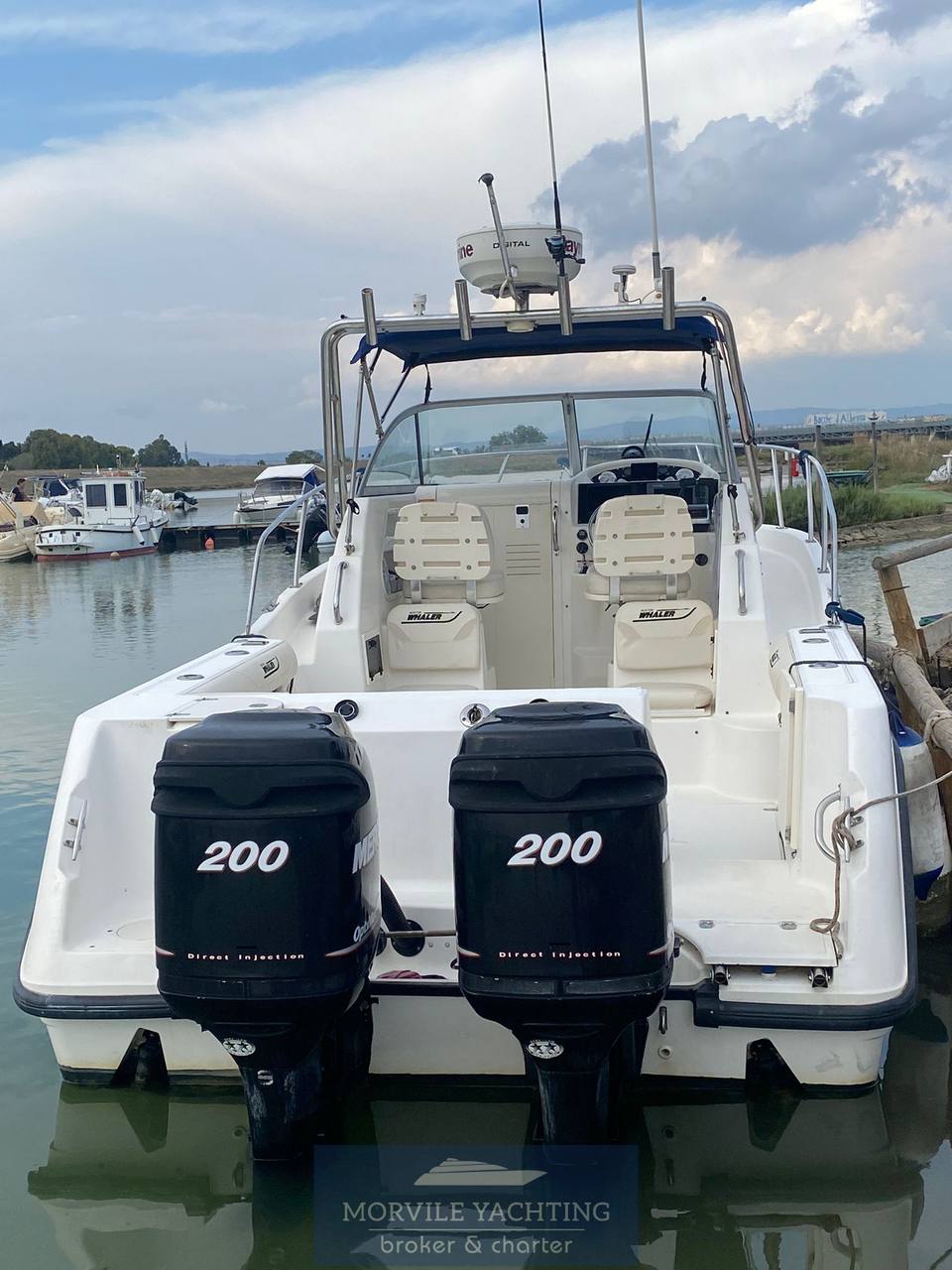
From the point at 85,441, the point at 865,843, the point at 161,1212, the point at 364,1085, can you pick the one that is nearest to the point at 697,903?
the point at 865,843

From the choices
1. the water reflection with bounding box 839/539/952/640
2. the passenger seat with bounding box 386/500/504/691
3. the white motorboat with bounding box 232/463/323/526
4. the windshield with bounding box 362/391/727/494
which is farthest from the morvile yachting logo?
the white motorboat with bounding box 232/463/323/526

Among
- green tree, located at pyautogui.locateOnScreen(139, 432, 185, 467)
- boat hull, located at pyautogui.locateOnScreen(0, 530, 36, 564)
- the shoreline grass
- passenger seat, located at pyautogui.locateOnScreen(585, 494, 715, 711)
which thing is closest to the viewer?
passenger seat, located at pyautogui.locateOnScreen(585, 494, 715, 711)

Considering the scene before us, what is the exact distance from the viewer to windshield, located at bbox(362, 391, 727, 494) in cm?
560

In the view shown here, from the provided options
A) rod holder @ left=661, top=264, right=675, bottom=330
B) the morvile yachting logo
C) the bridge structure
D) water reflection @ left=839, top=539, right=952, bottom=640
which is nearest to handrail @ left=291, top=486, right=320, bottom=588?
rod holder @ left=661, top=264, right=675, bottom=330

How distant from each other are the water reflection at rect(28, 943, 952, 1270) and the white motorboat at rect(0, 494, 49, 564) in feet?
95.6

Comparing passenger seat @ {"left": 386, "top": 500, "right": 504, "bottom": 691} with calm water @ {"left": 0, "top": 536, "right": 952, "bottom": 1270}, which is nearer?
calm water @ {"left": 0, "top": 536, "right": 952, "bottom": 1270}

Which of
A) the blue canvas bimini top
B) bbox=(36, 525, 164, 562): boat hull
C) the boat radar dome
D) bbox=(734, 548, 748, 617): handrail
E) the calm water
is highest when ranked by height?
the boat radar dome

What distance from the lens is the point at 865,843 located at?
9.12 ft

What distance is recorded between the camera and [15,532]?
1197 inches

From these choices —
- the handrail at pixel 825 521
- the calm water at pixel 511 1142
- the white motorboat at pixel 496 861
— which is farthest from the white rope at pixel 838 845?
the handrail at pixel 825 521

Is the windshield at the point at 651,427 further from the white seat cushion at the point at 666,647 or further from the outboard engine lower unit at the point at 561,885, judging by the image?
the outboard engine lower unit at the point at 561,885

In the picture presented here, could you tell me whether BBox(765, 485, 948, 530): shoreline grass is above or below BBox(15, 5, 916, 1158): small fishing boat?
above

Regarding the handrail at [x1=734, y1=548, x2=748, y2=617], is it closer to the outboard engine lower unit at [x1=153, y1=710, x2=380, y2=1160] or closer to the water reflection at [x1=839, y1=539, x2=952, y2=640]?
the outboard engine lower unit at [x1=153, y1=710, x2=380, y2=1160]

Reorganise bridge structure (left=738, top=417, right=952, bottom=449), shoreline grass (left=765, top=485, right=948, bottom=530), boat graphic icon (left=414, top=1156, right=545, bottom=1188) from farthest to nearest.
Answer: bridge structure (left=738, top=417, right=952, bottom=449), shoreline grass (left=765, top=485, right=948, bottom=530), boat graphic icon (left=414, top=1156, right=545, bottom=1188)
